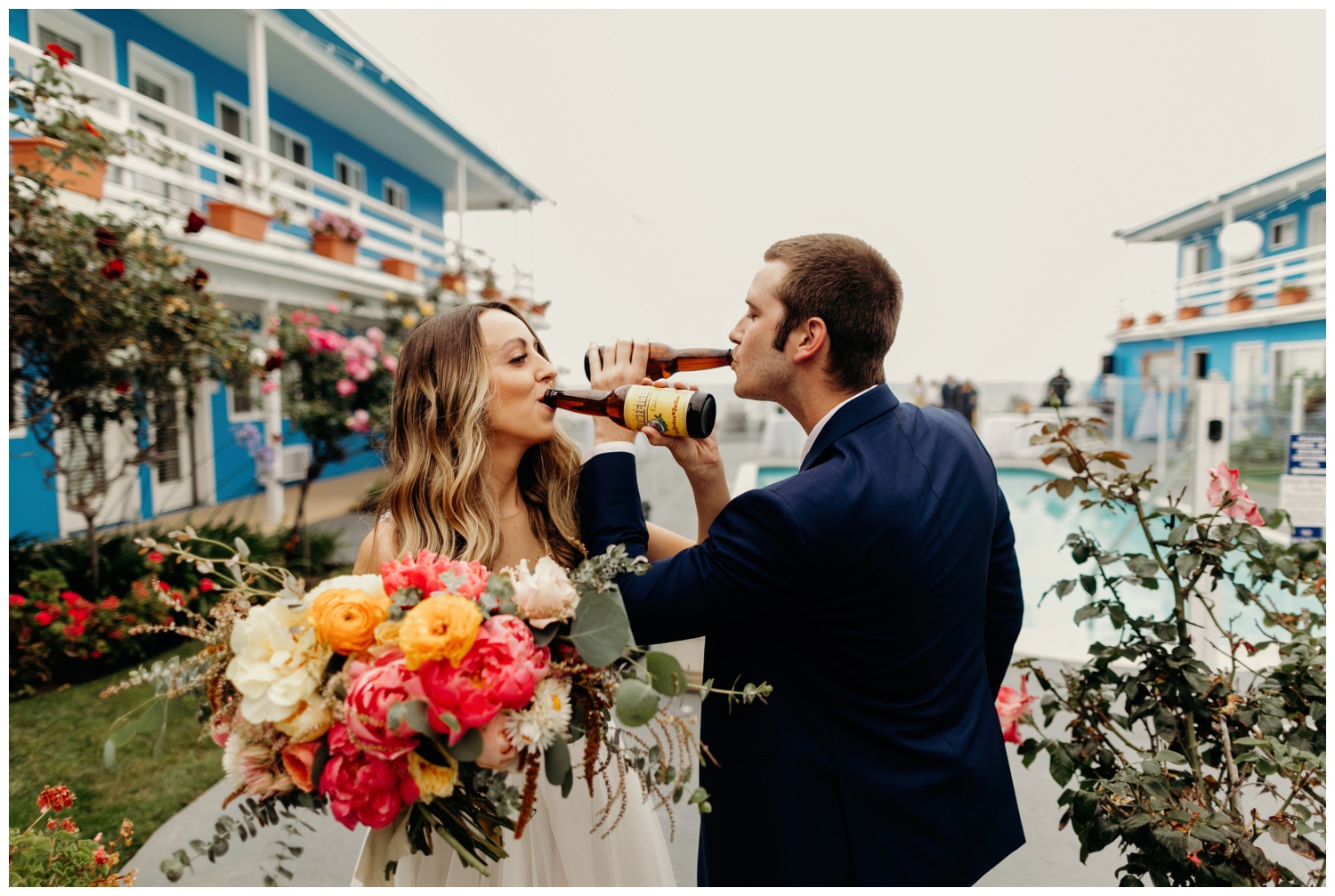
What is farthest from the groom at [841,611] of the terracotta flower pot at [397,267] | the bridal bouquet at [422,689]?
the terracotta flower pot at [397,267]

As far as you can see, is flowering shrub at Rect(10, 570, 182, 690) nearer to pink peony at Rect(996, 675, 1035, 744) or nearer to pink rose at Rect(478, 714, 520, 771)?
pink rose at Rect(478, 714, 520, 771)

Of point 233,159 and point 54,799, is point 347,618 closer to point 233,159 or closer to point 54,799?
point 54,799

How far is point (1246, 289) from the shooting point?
1627 cm

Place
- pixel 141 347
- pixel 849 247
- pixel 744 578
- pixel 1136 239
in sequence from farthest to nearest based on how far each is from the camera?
pixel 1136 239
pixel 141 347
pixel 849 247
pixel 744 578

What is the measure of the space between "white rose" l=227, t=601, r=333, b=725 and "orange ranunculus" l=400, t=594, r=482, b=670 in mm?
152

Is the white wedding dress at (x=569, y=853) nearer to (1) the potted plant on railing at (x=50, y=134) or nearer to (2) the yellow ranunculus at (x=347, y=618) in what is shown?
→ (2) the yellow ranunculus at (x=347, y=618)

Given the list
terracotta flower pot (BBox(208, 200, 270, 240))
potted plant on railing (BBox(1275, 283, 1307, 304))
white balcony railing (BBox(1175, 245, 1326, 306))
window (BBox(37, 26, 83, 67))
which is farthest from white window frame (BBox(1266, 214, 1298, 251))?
window (BBox(37, 26, 83, 67))

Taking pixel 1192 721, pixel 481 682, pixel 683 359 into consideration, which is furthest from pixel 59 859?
pixel 1192 721

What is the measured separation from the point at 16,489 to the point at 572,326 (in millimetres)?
8901

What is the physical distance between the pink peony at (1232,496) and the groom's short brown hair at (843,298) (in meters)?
1.02

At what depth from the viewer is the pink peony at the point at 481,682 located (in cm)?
98

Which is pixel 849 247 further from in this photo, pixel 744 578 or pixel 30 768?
pixel 30 768

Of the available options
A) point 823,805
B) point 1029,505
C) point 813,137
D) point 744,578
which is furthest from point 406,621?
point 1029,505

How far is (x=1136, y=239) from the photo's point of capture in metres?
21.6
